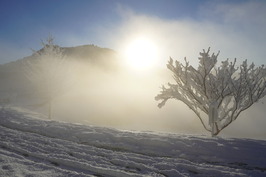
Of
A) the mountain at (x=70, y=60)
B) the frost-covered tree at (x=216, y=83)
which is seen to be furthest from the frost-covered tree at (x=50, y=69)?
the mountain at (x=70, y=60)

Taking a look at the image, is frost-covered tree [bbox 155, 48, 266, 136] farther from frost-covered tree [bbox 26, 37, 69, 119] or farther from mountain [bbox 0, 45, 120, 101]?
mountain [bbox 0, 45, 120, 101]

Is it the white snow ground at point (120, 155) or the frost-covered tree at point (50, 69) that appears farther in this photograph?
the frost-covered tree at point (50, 69)

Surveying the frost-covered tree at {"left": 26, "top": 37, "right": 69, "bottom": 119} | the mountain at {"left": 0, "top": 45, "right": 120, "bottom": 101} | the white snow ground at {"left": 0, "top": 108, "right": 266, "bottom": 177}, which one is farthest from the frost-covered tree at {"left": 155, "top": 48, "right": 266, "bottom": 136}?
the mountain at {"left": 0, "top": 45, "right": 120, "bottom": 101}

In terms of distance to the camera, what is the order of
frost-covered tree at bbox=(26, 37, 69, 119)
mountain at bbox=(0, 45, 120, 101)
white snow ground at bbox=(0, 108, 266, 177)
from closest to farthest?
white snow ground at bbox=(0, 108, 266, 177)
frost-covered tree at bbox=(26, 37, 69, 119)
mountain at bbox=(0, 45, 120, 101)

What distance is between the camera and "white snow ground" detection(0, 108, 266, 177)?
201 inches

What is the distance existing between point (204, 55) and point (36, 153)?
817cm

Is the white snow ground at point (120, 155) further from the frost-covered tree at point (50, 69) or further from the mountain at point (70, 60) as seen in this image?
the mountain at point (70, 60)

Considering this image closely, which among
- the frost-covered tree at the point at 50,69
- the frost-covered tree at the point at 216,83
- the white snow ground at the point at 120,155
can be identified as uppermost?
the frost-covered tree at the point at 50,69

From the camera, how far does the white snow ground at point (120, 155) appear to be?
511 centimetres

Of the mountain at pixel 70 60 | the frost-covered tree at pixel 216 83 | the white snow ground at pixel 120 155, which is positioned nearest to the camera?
the white snow ground at pixel 120 155

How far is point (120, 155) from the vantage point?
20.7 ft

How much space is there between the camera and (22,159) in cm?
560

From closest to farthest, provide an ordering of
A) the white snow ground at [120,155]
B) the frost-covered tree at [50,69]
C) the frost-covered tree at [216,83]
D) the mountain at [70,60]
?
the white snow ground at [120,155]
the frost-covered tree at [216,83]
the frost-covered tree at [50,69]
the mountain at [70,60]

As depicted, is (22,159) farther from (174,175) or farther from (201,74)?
(201,74)
